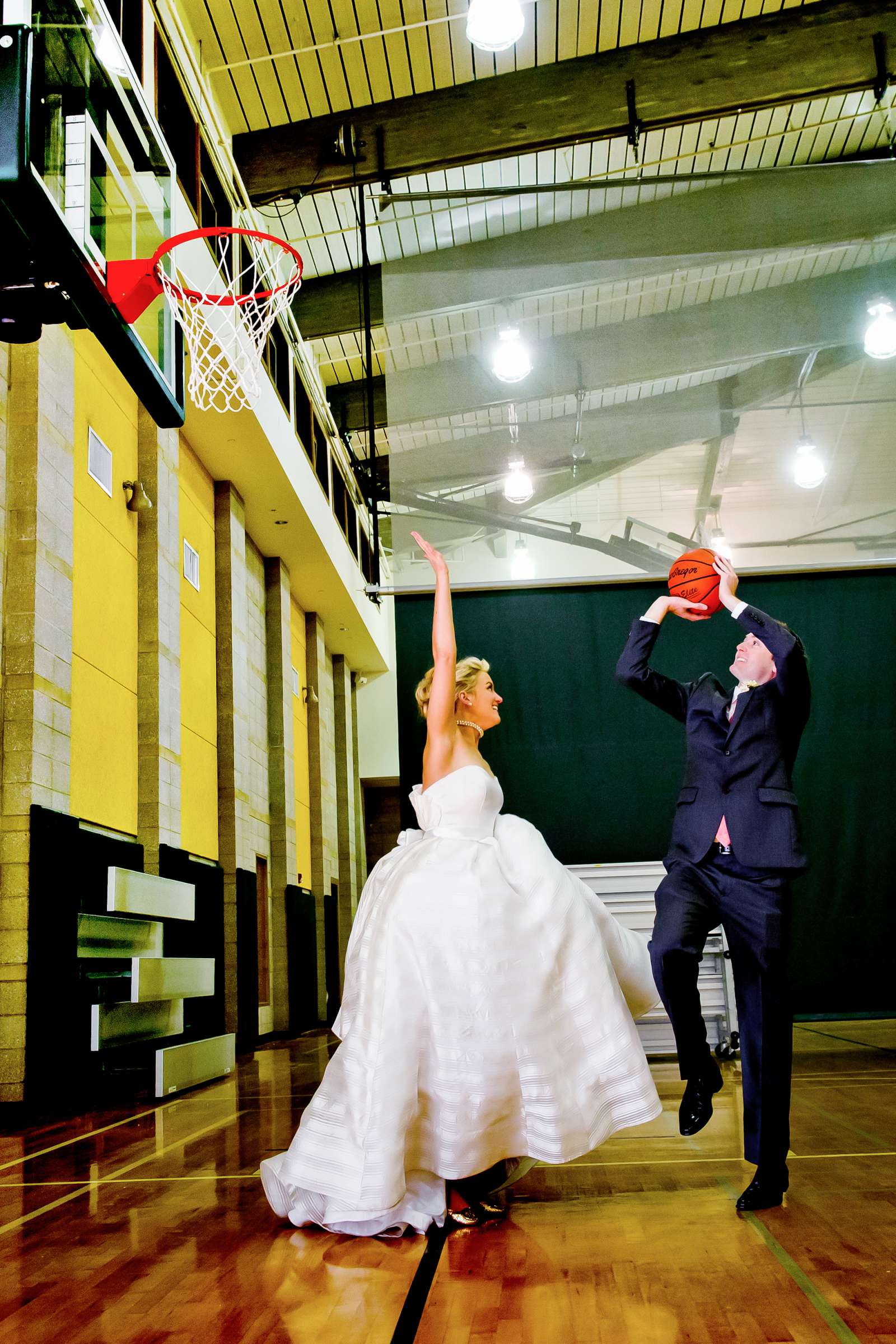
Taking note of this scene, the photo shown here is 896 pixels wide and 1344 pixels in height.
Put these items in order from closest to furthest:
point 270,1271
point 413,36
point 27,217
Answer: point 270,1271, point 27,217, point 413,36

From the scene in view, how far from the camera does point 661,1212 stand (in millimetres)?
2822

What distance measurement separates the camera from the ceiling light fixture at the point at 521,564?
25.3 feet

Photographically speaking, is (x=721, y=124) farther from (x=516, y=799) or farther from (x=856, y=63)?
(x=516, y=799)

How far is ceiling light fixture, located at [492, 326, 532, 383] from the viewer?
786 centimetres

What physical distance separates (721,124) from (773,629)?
304 inches

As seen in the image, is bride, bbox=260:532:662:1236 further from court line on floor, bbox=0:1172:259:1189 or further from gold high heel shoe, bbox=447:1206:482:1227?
court line on floor, bbox=0:1172:259:1189

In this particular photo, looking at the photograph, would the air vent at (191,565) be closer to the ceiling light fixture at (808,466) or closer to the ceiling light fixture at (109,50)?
the ceiling light fixture at (808,466)

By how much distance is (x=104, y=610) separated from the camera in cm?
726

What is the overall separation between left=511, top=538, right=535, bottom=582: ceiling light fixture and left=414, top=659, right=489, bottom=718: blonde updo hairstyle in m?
4.31

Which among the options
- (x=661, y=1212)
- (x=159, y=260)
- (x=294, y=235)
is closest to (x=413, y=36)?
(x=294, y=235)

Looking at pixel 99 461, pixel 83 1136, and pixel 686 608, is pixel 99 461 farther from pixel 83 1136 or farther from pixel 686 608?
pixel 686 608

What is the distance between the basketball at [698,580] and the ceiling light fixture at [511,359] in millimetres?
4511

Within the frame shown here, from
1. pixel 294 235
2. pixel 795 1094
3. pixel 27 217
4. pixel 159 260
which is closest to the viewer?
pixel 27 217

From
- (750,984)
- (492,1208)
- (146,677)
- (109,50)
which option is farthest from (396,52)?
(492,1208)
